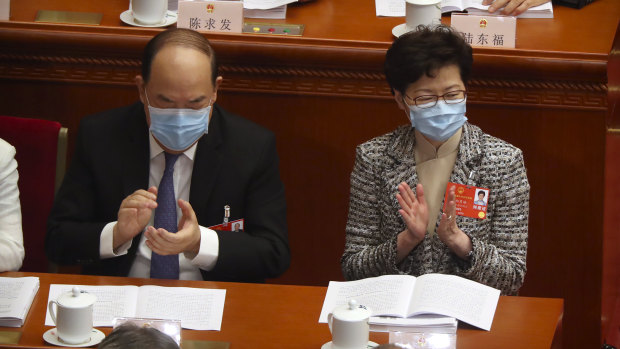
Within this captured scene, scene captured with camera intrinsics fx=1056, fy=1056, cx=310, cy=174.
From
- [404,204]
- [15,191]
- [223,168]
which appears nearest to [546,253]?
[404,204]

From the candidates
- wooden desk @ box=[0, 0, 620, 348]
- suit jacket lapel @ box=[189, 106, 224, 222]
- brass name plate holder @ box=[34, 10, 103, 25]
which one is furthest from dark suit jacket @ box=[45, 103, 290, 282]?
brass name plate holder @ box=[34, 10, 103, 25]

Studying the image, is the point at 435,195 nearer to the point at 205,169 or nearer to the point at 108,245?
the point at 205,169

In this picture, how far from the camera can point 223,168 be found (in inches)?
108

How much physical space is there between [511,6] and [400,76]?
727 millimetres

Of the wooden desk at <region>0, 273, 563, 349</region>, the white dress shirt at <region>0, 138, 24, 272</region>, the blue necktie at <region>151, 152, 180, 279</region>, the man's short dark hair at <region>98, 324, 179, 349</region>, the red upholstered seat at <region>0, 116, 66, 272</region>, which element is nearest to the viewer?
the man's short dark hair at <region>98, 324, 179, 349</region>

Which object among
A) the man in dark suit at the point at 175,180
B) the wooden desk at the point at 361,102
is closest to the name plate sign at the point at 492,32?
the wooden desk at the point at 361,102

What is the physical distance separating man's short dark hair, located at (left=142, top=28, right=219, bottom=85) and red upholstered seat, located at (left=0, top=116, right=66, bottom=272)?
344 mm

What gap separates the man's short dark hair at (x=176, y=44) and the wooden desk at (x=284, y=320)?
0.56m

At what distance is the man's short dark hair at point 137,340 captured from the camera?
1.55 metres

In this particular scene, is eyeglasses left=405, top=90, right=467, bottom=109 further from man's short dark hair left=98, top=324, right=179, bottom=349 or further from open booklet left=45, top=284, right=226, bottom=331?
man's short dark hair left=98, top=324, right=179, bottom=349

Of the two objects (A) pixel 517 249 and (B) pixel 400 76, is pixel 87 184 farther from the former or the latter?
(A) pixel 517 249

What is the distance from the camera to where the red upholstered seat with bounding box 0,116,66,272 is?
2848 mm

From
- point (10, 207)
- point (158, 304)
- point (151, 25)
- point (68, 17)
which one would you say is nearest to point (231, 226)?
point (158, 304)

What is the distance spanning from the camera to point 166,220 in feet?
8.87
